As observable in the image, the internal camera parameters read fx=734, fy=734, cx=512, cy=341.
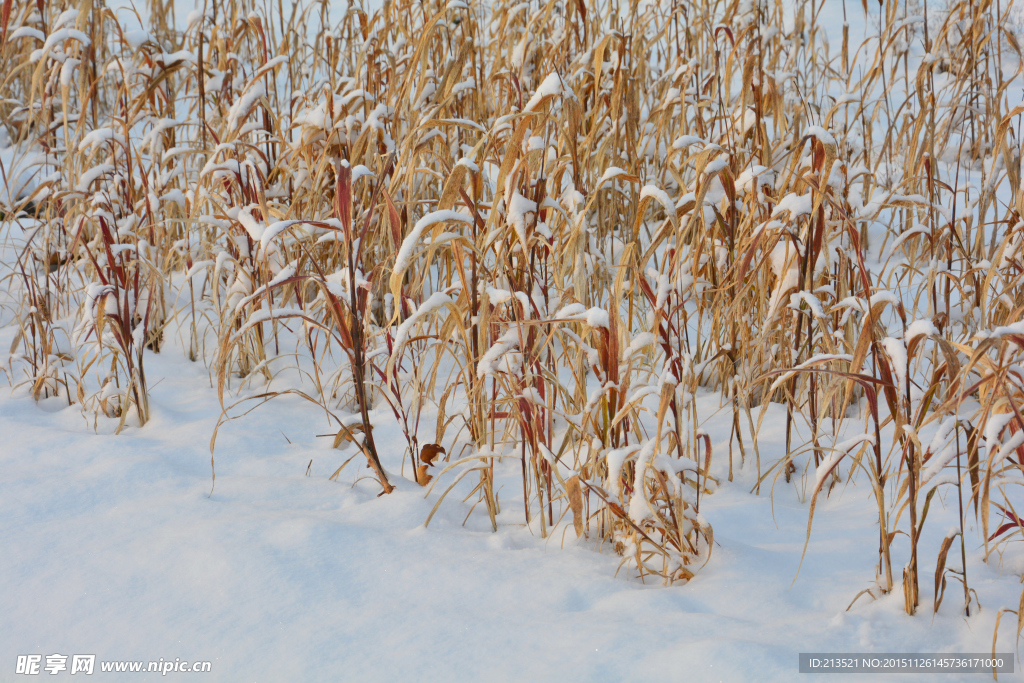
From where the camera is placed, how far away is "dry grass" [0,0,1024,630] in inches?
31.8

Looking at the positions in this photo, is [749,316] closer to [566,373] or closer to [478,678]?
[566,373]

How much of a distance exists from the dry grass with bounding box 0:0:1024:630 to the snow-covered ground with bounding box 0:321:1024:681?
4 cm

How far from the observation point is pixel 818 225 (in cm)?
92

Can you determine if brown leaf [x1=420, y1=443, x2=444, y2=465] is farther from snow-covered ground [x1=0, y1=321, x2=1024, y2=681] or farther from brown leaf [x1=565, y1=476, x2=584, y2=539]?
brown leaf [x1=565, y1=476, x2=584, y2=539]

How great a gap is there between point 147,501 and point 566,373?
77 cm

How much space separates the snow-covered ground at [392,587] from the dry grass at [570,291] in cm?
4

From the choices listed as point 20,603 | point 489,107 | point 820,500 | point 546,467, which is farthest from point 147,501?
point 489,107

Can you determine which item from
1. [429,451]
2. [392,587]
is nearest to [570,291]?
[429,451]

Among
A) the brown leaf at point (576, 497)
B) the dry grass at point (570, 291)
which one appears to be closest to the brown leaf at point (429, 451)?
the dry grass at point (570, 291)

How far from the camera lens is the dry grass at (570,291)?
809 millimetres

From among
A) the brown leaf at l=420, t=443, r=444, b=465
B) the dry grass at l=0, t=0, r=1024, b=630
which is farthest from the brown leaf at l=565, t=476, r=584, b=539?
the brown leaf at l=420, t=443, r=444, b=465

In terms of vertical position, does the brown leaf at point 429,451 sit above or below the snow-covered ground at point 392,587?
above

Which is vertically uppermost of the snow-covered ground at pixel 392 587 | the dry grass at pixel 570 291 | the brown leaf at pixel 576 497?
the dry grass at pixel 570 291

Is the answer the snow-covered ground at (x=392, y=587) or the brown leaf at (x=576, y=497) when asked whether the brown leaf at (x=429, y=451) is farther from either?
the brown leaf at (x=576, y=497)
